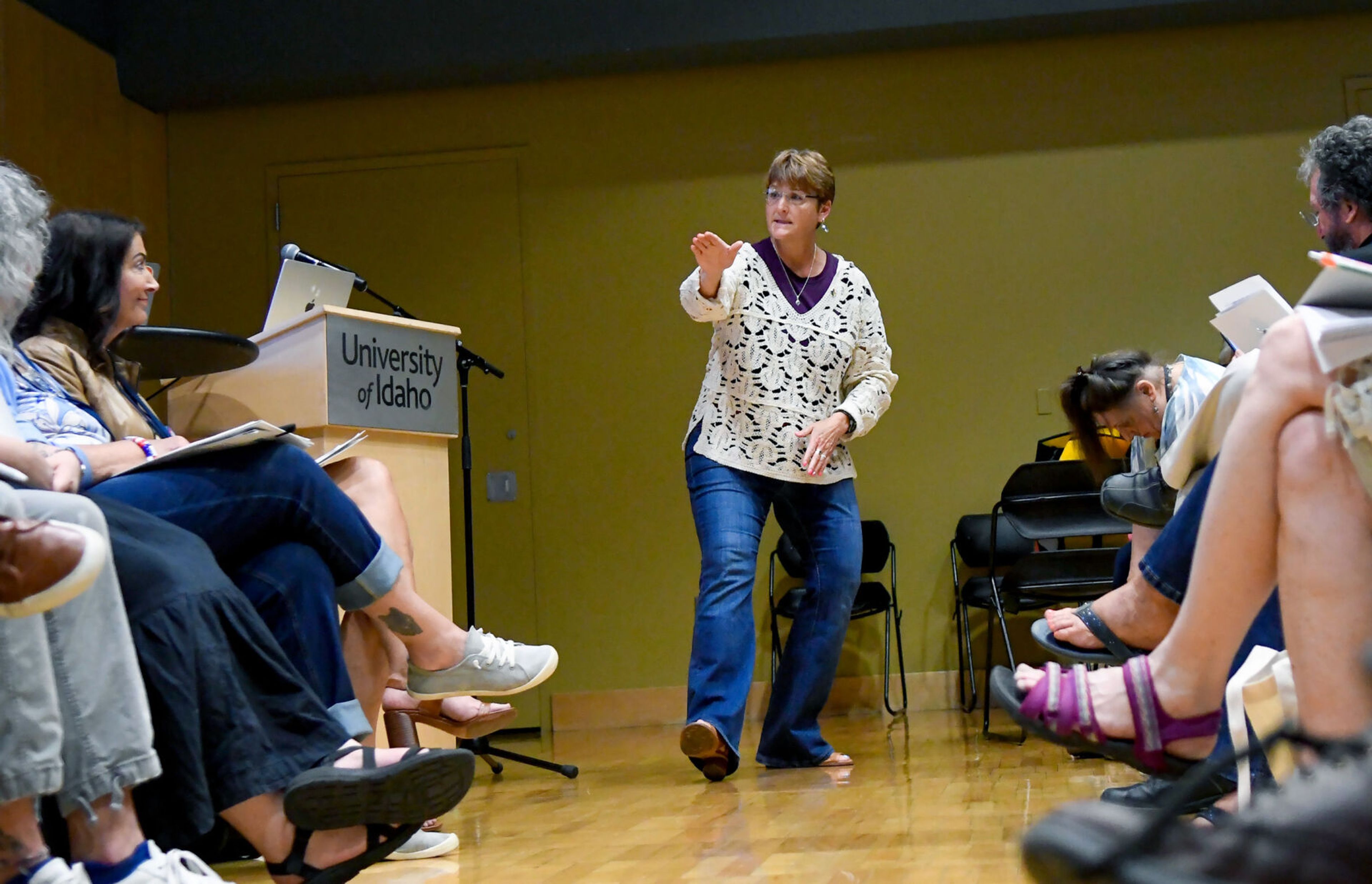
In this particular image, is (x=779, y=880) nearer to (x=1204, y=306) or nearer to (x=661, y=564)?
(x=661, y=564)

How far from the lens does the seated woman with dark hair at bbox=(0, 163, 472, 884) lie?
1.40 metres

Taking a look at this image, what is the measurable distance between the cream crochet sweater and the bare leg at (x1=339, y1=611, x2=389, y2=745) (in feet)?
4.92

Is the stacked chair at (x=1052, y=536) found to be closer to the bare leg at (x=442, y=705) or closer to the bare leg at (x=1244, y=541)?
the bare leg at (x=442, y=705)

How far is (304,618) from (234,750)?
0.98 feet

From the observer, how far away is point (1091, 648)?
183 cm

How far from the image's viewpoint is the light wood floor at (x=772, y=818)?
197 centimetres

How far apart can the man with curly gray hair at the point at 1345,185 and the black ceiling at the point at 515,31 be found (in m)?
3.41

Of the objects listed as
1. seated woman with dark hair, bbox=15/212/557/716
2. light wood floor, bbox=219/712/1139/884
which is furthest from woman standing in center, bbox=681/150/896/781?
seated woman with dark hair, bbox=15/212/557/716

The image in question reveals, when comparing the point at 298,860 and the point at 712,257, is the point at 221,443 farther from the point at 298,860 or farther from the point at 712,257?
the point at 712,257

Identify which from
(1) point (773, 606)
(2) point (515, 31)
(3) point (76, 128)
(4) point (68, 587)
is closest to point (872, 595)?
(1) point (773, 606)

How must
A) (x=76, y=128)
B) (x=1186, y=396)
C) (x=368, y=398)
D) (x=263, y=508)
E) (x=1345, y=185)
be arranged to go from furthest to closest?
1. (x=76, y=128)
2. (x=368, y=398)
3. (x=1186, y=396)
4. (x=1345, y=185)
5. (x=263, y=508)

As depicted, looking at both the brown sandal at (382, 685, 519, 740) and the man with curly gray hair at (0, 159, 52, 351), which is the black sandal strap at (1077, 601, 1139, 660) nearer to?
the brown sandal at (382, 685, 519, 740)

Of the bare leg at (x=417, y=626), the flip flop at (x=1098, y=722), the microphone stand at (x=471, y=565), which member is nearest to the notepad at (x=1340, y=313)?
the flip flop at (x=1098, y=722)

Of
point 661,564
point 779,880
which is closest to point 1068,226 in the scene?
point 661,564
